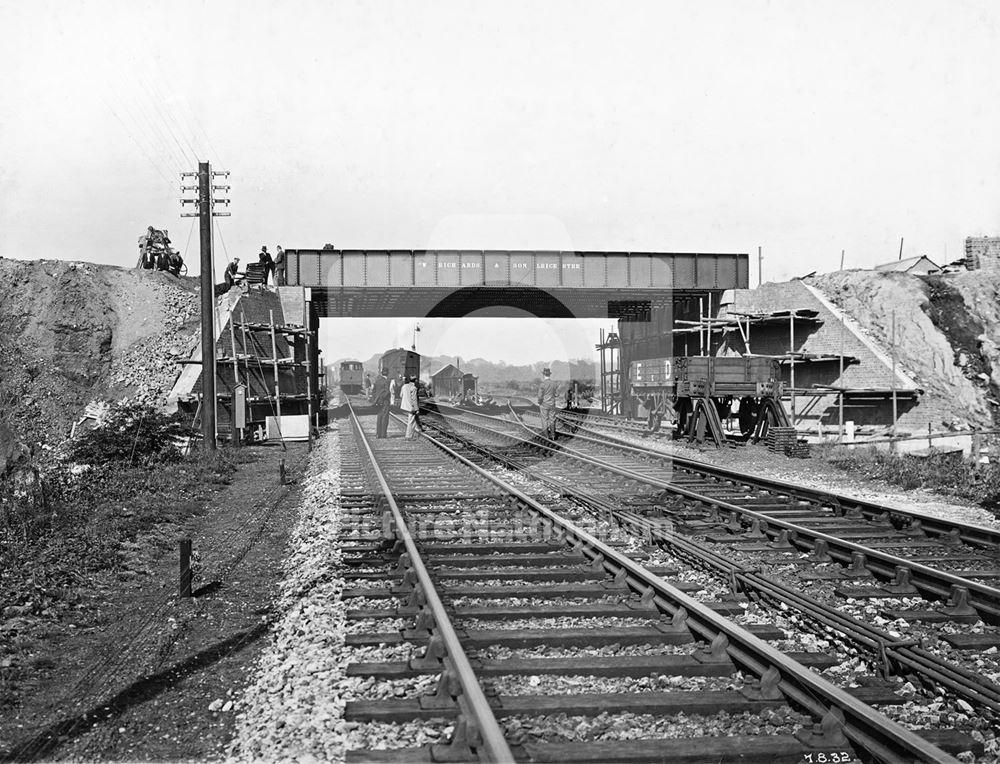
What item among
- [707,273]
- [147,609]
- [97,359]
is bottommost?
[147,609]

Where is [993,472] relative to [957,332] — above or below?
below

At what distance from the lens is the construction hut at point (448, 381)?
62.7m

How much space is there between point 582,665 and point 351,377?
208 ft

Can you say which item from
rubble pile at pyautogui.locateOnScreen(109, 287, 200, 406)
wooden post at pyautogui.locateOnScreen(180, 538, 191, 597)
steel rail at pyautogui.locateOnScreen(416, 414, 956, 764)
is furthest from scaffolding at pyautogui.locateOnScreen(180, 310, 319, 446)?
steel rail at pyautogui.locateOnScreen(416, 414, 956, 764)

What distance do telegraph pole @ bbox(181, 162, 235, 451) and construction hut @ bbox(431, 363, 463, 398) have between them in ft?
136

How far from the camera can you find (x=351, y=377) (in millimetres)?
66562

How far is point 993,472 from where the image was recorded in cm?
1363

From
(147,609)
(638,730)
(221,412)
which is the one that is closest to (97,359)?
(221,412)

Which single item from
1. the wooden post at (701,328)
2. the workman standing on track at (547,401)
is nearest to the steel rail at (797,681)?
the workman standing on track at (547,401)

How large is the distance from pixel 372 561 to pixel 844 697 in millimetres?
4533

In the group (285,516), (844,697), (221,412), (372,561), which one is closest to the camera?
(844,697)

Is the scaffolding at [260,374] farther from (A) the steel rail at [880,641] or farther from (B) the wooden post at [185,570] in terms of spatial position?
(A) the steel rail at [880,641]

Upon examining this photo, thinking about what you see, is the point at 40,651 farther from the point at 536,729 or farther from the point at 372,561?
the point at 536,729

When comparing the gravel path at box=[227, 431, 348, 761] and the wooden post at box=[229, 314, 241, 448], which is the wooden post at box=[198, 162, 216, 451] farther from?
the gravel path at box=[227, 431, 348, 761]
